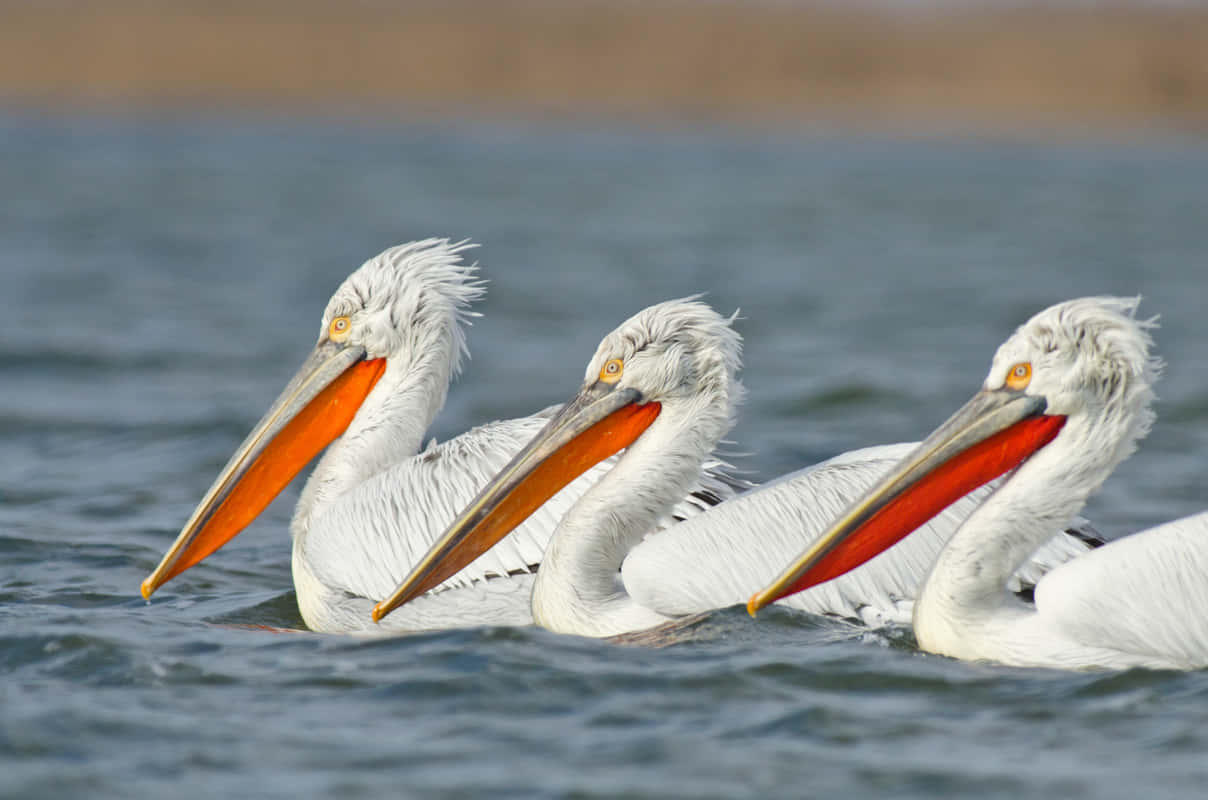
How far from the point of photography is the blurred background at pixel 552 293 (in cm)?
386

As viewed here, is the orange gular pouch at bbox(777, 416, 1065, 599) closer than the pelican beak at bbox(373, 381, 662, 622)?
Yes

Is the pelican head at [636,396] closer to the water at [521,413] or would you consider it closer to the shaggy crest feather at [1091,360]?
the water at [521,413]

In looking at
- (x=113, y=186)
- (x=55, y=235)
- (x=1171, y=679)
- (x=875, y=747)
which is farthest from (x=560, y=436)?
(x=113, y=186)

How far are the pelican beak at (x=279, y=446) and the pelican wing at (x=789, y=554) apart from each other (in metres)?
1.34

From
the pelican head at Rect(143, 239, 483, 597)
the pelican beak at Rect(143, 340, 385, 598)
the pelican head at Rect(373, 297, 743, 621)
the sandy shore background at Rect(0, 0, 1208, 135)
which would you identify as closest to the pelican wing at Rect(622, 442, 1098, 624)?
the pelican head at Rect(373, 297, 743, 621)

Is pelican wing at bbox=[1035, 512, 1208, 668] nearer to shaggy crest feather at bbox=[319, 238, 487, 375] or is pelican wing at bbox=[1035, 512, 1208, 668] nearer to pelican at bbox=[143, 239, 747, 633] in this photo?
pelican at bbox=[143, 239, 747, 633]

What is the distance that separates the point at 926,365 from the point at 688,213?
1004cm

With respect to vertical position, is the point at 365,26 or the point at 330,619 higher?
the point at 365,26

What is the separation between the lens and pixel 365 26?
36125mm

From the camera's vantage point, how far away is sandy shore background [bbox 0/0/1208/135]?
104ft

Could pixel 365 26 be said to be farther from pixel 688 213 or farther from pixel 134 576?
pixel 134 576

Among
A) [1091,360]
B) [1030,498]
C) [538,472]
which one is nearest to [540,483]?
[538,472]

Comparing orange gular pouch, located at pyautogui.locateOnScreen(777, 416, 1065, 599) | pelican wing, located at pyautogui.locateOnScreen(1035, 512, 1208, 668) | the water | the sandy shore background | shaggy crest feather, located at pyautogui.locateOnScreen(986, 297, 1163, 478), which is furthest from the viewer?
the sandy shore background

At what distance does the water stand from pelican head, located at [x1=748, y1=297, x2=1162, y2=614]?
324 mm
